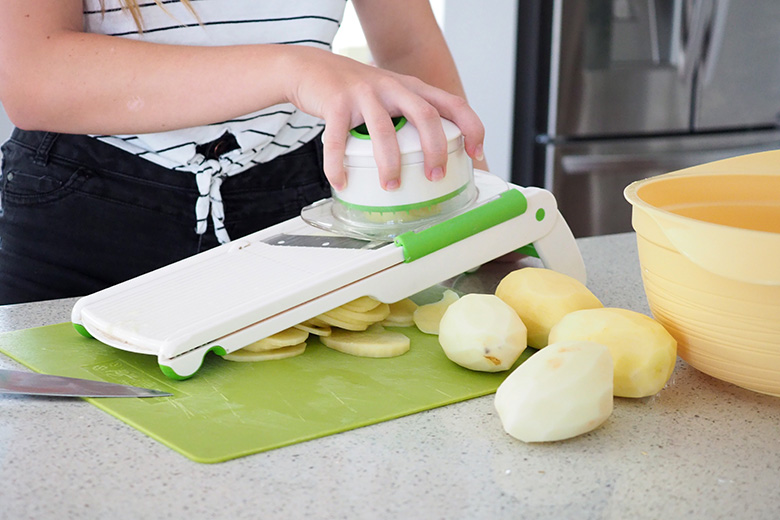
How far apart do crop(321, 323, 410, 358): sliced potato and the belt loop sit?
54cm

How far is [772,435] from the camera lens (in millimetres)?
593

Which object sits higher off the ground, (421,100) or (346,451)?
(421,100)

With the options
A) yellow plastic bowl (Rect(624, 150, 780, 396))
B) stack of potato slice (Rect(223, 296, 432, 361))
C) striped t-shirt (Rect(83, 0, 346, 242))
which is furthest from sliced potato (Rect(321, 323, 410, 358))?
striped t-shirt (Rect(83, 0, 346, 242))


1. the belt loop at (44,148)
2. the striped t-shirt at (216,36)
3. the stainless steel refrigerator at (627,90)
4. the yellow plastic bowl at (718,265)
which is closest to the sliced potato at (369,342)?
the yellow plastic bowl at (718,265)

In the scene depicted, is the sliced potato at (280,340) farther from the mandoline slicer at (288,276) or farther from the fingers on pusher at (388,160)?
the fingers on pusher at (388,160)

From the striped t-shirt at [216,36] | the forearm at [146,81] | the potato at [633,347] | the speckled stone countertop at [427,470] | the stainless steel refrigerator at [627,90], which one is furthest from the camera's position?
the stainless steel refrigerator at [627,90]

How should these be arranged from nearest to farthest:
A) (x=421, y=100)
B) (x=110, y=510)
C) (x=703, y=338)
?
(x=110, y=510) → (x=703, y=338) → (x=421, y=100)

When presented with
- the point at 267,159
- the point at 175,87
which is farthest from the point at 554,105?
the point at 175,87

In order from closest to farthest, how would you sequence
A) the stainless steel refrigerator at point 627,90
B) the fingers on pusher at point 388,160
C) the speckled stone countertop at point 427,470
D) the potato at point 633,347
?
1. the speckled stone countertop at point 427,470
2. the potato at point 633,347
3. the fingers on pusher at point 388,160
4. the stainless steel refrigerator at point 627,90

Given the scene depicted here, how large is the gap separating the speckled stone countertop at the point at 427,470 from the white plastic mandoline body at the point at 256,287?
85 mm

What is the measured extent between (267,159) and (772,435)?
2.46ft

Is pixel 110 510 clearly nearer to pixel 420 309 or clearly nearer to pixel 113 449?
pixel 113 449

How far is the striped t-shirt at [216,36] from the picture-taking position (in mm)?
1004

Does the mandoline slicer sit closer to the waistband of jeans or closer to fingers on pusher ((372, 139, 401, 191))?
fingers on pusher ((372, 139, 401, 191))
